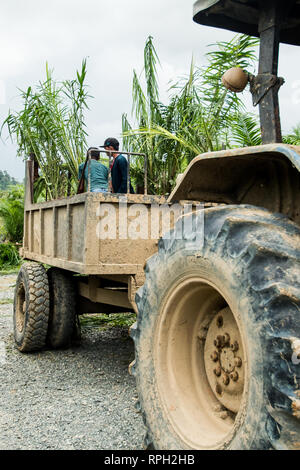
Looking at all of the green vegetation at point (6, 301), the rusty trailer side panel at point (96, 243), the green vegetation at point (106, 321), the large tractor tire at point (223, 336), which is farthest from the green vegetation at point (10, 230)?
the large tractor tire at point (223, 336)

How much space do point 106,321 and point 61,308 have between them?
174cm

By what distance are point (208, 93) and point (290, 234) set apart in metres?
4.69

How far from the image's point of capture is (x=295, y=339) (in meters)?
1.48

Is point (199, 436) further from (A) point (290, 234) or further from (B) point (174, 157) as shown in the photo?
(B) point (174, 157)

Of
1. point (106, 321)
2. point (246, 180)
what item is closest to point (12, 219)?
point (106, 321)

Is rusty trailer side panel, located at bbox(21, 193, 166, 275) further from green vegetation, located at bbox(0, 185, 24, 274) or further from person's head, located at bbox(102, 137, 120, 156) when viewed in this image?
green vegetation, located at bbox(0, 185, 24, 274)

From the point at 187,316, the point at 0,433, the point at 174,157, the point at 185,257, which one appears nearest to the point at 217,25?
the point at 185,257

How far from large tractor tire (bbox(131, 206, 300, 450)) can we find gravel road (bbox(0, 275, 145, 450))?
0.81 m

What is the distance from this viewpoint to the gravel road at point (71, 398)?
9.54 ft

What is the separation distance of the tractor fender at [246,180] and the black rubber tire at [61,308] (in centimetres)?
262

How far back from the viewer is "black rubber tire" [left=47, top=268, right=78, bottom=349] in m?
4.78

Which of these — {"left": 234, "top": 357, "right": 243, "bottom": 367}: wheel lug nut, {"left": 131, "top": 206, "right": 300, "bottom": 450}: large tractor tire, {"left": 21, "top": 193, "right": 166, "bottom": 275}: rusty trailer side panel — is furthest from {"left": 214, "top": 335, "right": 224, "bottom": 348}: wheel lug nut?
{"left": 21, "top": 193, "right": 166, "bottom": 275}: rusty trailer side panel

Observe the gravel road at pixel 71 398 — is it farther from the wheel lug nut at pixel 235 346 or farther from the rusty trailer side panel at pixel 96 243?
the wheel lug nut at pixel 235 346

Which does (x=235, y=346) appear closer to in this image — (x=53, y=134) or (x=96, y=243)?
(x=96, y=243)
